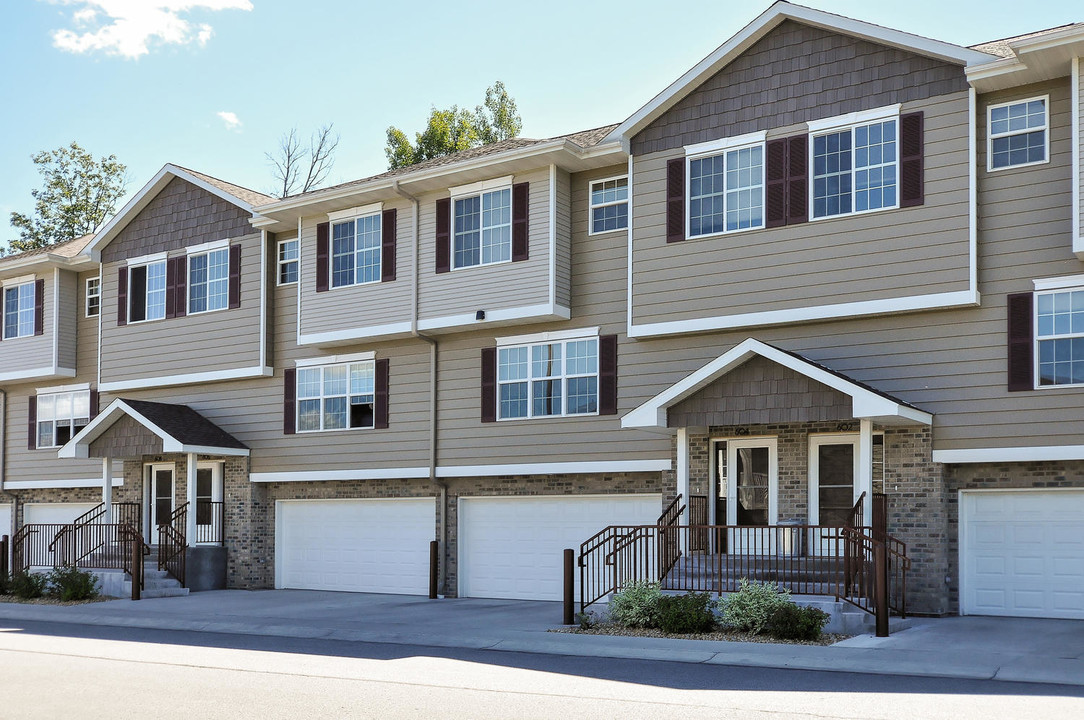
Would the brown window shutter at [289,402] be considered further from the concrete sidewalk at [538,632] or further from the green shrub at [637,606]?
the green shrub at [637,606]

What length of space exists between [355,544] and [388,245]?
6.39 meters

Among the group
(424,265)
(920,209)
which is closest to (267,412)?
(424,265)

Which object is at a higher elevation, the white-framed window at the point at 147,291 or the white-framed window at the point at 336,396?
the white-framed window at the point at 147,291

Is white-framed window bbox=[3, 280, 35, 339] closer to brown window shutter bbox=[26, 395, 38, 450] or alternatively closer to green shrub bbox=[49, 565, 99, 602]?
brown window shutter bbox=[26, 395, 38, 450]

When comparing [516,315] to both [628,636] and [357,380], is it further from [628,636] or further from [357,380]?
[628,636]

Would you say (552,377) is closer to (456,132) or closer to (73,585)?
(73,585)

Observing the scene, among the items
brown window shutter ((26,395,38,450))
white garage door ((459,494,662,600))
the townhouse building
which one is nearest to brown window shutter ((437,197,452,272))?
the townhouse building

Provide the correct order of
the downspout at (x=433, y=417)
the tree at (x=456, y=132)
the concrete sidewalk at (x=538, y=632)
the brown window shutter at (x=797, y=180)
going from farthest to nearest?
the tree at (x=456, y=132) < the downspout at (x=433, y=417) < the brown window shutter at (x=797, y=180) < the concrete sidewalk at (x=538, y=632)

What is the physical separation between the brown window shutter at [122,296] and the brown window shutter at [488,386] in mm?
10235

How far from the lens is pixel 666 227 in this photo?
18859 millimetres

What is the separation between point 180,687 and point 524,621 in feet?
21.7

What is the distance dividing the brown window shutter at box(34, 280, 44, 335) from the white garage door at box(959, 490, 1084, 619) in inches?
883

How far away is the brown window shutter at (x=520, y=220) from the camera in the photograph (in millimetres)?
20438

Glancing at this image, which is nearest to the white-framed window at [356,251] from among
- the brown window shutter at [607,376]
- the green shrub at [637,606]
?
the brown window shutter at [607,376]
